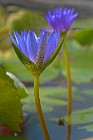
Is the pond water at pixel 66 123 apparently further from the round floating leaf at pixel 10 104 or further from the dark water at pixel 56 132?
the round floating leaf at pixel 10 104

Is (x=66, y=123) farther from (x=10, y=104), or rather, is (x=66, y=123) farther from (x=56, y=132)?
(x=10, y=104)

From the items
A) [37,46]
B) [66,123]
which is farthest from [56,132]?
[37,46]

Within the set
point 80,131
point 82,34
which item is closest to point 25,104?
point 80,131

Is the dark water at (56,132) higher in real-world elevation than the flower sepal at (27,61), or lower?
lower

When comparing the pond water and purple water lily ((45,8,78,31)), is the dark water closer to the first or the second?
the pond water

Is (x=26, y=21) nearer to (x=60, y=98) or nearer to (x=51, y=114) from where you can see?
(x=60, y=98)

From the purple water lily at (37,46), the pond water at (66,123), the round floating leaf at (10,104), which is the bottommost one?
the pond water at (66,123)

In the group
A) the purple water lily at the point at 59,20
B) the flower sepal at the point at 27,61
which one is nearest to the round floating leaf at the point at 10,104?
the flower sepal at the point at 27,61
